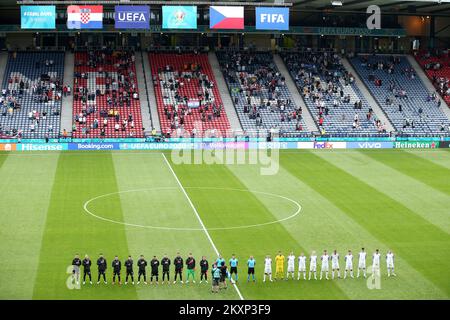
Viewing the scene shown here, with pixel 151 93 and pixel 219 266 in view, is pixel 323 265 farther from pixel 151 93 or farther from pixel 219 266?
pixel 151 93

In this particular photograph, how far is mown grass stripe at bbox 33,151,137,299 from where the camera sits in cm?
2630

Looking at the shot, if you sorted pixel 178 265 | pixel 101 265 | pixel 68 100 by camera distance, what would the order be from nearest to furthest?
1. pixel 101 265
2. pixel 178 265
3. pixel 68 100

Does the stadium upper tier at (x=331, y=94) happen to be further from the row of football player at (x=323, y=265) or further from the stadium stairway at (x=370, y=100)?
the row of football player at (x=323, y=265)

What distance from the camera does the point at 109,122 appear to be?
2709 inches

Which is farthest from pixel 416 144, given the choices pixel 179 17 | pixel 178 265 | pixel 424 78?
pixel 178 265

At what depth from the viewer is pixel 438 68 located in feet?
280

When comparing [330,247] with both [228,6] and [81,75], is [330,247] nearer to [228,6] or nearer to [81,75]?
[228,6]

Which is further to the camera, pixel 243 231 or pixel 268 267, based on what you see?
pixel 243 231

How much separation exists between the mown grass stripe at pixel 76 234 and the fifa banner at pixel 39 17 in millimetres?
15813

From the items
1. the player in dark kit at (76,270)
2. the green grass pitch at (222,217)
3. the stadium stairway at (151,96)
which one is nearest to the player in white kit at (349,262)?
the green grass pitch at (222,217)

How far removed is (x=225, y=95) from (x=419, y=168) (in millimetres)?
25876

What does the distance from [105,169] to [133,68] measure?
89.3ft

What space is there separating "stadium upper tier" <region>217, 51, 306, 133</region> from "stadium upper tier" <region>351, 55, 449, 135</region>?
950cm

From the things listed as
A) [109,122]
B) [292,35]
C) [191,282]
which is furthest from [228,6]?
[191,282]
